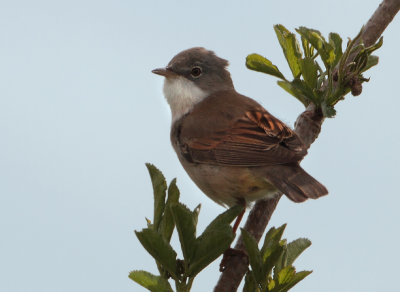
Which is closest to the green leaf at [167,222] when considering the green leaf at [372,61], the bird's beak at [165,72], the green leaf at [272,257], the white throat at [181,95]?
the green leaf at [272,257]

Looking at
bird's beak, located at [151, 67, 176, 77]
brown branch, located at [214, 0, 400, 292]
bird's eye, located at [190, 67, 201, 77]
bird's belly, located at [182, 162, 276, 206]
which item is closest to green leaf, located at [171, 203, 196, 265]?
brown branch, located at [214, 0, 400, 292]

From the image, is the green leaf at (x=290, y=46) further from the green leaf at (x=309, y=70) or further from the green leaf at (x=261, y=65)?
the green leaf at (x=309, y=70)

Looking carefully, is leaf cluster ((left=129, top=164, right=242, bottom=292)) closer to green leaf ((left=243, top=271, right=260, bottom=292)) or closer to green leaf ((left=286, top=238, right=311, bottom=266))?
green leaf ((left=243, top=271, right=260, bottom=292))

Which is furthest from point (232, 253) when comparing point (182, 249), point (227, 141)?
point (227, 141)

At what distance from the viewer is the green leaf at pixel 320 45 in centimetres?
345

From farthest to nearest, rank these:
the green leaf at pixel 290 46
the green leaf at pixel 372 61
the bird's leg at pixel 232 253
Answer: the green leaf at pixel 290 46, the green leaf at pixel 372 61, the bird's leg at pixel 232 253

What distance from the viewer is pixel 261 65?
4031mm

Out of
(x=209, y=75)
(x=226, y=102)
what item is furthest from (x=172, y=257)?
(x=209, y=75)

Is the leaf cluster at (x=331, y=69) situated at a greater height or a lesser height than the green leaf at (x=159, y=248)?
greater

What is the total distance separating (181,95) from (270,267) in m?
3.48

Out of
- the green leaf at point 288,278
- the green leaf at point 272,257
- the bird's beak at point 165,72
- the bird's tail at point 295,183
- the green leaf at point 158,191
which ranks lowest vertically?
the green leaf at point 288,278

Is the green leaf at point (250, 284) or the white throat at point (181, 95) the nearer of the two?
the green leaf at point (250, 284)

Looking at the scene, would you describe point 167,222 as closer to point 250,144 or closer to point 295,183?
point 295,183

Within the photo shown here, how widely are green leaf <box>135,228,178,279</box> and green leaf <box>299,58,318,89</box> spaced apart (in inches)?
57.4
